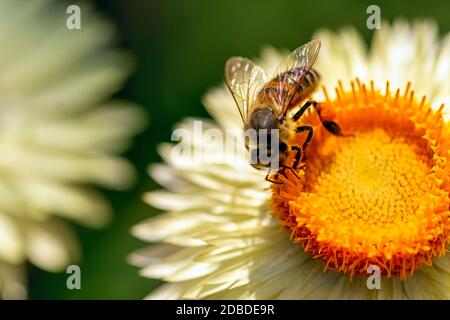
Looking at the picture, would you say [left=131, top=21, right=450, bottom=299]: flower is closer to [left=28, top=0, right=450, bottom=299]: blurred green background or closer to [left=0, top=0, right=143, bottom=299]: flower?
[left=0, top=0, right=143, bottom=299]: flower

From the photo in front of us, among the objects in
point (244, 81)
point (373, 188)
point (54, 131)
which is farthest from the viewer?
point (54, 131)

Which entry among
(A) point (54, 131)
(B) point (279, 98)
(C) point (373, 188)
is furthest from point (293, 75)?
(A) point (54, 131)

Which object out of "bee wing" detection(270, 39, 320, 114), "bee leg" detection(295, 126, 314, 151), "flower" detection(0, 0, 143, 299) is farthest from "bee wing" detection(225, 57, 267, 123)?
"flower" detection(0, 0, 143, 299)

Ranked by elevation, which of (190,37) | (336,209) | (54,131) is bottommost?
(336,209)

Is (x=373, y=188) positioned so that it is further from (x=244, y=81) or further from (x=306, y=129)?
(x=244, y=81)

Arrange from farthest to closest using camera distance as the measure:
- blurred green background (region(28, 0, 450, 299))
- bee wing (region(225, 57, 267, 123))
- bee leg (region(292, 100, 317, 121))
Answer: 1. blurred green background (region(28, 0, 450, 299))
2. bee wing (region(225, 57, 267, 123))
3. bee leg (region(292, 100, 317, 121))

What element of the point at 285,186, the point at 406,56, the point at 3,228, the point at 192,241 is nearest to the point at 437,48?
the point at 406,56
